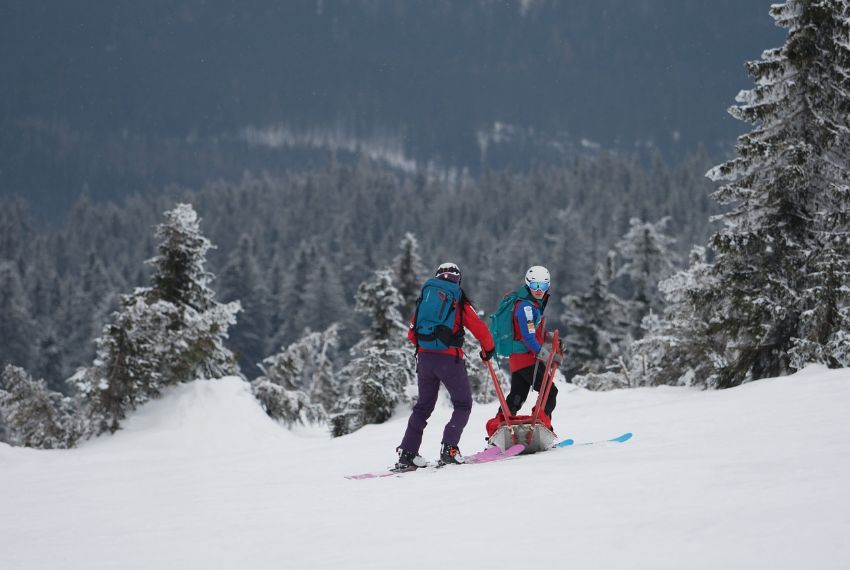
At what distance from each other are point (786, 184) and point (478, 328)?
819 cm

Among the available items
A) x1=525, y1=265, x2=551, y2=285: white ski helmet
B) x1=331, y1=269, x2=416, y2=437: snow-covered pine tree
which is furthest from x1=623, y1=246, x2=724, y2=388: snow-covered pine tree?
x1=525, y1=265, x2=551, y2=285: white ski helmet

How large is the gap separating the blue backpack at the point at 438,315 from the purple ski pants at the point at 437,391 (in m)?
0.17

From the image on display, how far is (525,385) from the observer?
348 inches

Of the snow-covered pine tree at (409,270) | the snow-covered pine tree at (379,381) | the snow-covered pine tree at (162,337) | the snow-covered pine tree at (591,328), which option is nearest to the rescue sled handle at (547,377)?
the snow-covered pine tree at (379,381)

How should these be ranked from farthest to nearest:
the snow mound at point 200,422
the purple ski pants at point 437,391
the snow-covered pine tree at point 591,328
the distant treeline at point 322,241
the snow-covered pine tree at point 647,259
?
1. the distant treeline at point 322,241
2. the snow-covered pine tree at point 647,259
3. the snow-covered pine tree at point 591,328
4. the snow mound at point 200,422
5. the purple ski pants at point 437,391

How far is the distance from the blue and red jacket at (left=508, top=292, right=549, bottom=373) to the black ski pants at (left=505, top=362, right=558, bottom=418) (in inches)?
3.0

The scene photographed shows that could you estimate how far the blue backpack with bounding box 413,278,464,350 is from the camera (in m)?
7.72

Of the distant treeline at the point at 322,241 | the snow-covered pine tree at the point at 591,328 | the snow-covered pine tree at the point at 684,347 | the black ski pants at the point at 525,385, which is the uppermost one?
the black ski pants at the point at 525,385

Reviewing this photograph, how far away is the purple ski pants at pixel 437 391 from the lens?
784cm

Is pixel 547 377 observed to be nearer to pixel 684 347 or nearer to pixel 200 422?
pixel 684 347

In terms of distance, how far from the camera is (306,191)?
547 ft

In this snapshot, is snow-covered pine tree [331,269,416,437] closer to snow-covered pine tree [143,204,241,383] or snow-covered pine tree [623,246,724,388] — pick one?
snow-covered pine tree [143,204,241,383]

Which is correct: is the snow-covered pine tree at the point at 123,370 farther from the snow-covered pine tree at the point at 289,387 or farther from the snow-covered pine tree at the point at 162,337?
the snow-covered pine tree at the point at 289,387

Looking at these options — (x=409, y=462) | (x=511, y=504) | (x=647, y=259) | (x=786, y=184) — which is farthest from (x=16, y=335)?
(x=511, y=504)
